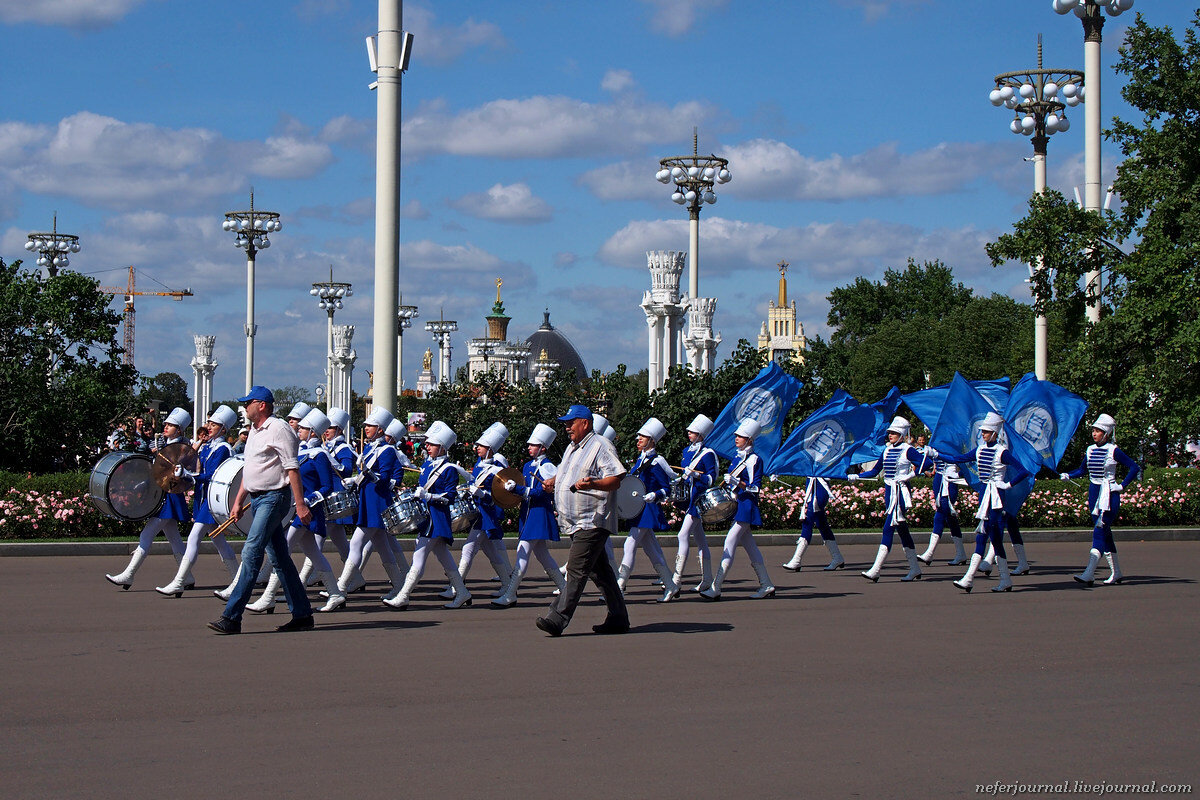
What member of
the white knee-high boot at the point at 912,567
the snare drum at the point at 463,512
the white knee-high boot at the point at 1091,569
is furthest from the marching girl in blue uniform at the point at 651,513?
the white knee-high boot at the point at 1091,569

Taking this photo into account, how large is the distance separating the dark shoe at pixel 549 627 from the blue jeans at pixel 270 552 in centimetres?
197

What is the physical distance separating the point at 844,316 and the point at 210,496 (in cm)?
8452

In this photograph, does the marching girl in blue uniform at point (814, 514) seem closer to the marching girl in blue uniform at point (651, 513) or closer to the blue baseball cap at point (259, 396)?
the marching girl in blue uniform at point (651, 513)

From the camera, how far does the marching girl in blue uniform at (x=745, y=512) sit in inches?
514

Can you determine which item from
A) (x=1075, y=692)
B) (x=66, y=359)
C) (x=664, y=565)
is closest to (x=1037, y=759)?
(x=1075, y=692)

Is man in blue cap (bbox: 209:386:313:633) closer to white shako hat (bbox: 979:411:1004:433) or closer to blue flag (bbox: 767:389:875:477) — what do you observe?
blue flag (bbox: 767:389:875:477)

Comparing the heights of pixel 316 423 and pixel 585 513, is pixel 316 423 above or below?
above

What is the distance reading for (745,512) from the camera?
13086 millimetres

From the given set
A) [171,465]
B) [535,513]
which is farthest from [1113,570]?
[171,465]

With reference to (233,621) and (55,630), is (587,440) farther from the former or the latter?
(55,630)

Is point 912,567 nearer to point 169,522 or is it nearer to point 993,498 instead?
point 993,498

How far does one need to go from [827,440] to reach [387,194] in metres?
6.91

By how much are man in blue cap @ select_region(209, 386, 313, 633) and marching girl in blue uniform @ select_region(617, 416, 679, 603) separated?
3.72 m

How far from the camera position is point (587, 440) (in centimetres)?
1064
